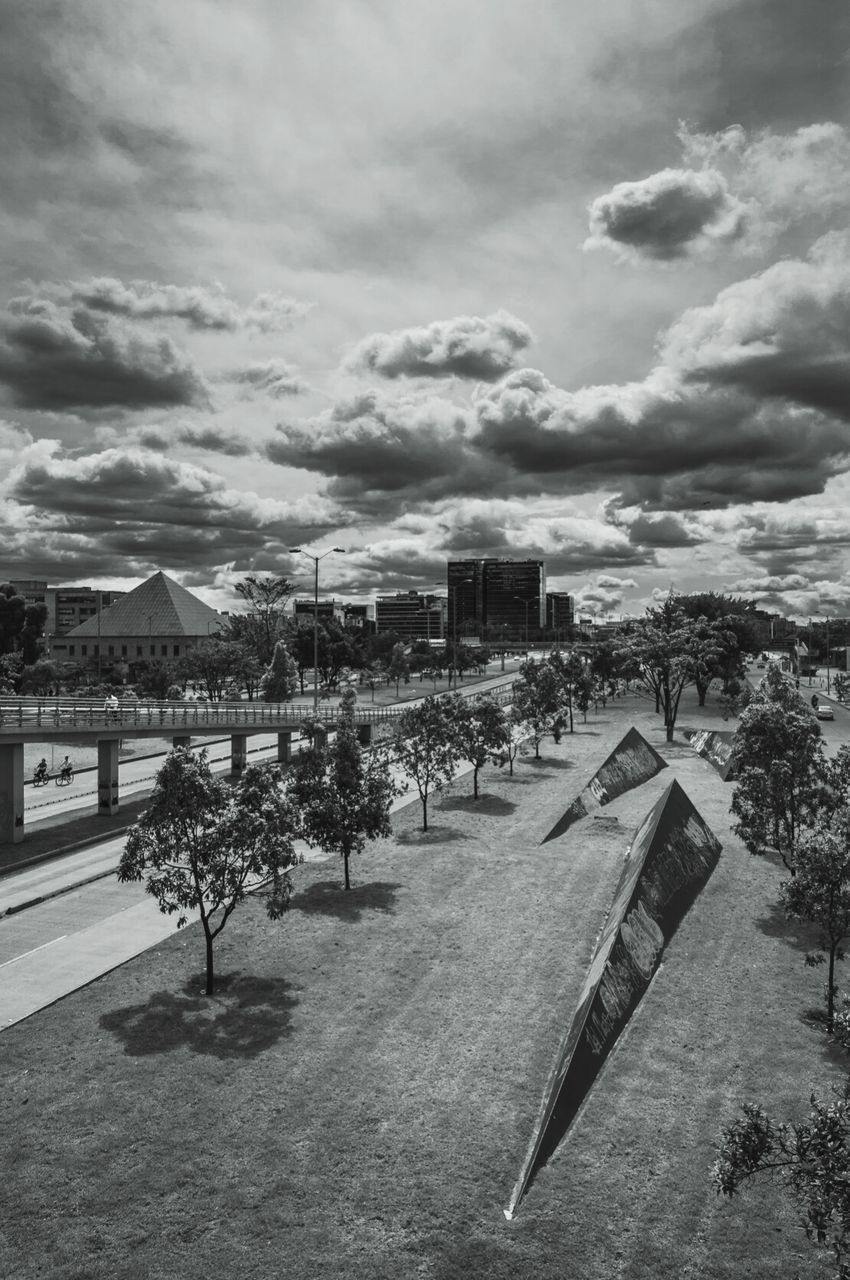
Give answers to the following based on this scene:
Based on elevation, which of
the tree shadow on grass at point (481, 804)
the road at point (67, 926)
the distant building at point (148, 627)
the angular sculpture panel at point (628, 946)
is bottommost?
the road at point (67, 926)

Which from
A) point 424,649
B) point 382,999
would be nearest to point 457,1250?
point 382,999

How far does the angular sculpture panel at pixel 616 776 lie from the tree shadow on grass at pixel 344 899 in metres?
10.4

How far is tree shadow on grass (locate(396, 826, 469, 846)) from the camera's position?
1578 inches

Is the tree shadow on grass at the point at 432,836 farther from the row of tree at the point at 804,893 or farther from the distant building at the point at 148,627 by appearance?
the distant building at the point at 148,627

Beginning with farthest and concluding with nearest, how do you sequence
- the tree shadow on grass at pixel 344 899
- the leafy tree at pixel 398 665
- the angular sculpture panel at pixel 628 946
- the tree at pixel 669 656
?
1. the leafy tree at pixel 398 665
2. the tree at pixel 669 656
3. the tree shadow on grass at pixel 344 899
4. the angular sculpture panel at pixel 628 946

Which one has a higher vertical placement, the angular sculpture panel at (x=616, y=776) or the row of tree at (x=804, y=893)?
the row of tree at (x=804, y=893)

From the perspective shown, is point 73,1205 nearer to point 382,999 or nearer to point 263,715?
point 382,999

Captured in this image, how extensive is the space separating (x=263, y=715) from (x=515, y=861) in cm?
3013

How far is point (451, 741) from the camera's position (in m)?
45.4

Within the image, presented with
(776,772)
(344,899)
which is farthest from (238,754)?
(776,772)

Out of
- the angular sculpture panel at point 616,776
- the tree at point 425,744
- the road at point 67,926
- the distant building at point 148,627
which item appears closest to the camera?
the road at point 67,926

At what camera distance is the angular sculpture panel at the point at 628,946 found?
16953 mm

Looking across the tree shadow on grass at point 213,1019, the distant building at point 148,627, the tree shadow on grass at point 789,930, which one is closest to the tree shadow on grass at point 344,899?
the tree shadow on grass at point 213,1019

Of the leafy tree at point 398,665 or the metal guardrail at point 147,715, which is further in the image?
the leafy tree at point 398,665
